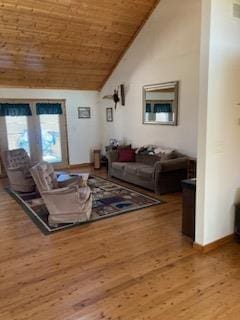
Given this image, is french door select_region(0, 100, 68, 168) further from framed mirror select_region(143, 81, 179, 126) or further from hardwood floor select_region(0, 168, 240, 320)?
hardwood floor select_region(0, 168, 240, 320)

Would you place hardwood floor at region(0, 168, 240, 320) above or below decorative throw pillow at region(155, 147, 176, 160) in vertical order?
below

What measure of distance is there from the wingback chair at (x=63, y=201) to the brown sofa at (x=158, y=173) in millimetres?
1673

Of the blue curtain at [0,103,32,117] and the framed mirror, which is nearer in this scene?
the framed mirror

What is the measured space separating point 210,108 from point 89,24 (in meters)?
3.95

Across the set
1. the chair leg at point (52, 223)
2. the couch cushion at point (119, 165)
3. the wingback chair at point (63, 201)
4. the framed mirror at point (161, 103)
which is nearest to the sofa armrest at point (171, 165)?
the framed mirror at point (161, 103)

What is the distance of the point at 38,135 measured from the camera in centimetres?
770

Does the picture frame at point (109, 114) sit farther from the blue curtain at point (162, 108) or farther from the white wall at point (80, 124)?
the blue curtain at point (162, 108)

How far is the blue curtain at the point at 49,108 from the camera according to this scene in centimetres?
758

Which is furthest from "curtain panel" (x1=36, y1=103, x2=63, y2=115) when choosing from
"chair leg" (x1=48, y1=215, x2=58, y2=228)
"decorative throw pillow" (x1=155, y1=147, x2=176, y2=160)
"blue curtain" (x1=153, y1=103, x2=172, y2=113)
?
"chair leg" (x1=48, y1=215, x2=58, y2=228)

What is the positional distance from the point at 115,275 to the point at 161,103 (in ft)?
14.5

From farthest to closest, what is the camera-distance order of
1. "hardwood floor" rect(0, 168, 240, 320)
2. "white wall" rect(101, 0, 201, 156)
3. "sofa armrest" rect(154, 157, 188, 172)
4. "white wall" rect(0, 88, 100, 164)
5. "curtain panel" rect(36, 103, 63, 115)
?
"white wall" rect(0, 88, 100, 164) < "curtain panel" rect(36, 103, 63, 115) < "white wall" rect(101, 0, 201, 156) < "sofa armrest" rect(154, 157, 188, 172) < "hardwood floor" rect(0, 168, 240, 320)

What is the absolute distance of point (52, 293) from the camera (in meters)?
2.49

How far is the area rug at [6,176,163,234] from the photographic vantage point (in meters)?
4.20

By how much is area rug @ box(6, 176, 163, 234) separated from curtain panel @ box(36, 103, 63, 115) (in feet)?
8.39
